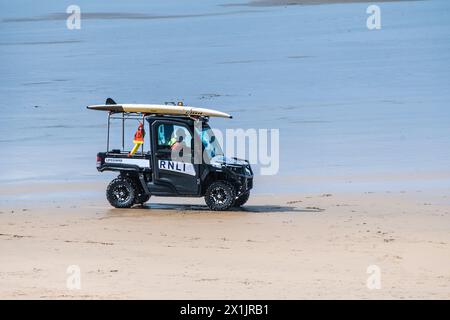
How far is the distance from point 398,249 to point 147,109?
591 centimetres

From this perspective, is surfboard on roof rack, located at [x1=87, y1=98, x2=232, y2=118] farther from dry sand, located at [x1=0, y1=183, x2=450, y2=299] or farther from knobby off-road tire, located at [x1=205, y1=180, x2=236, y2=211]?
dry sand, located at [x1=0, y1=183, x2=450, y2=299]

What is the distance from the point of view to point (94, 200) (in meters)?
23.1

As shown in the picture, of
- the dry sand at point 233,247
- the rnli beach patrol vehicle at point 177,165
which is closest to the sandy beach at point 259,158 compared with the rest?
the dry sand at point 233,247

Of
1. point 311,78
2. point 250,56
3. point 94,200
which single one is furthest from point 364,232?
point 250,56

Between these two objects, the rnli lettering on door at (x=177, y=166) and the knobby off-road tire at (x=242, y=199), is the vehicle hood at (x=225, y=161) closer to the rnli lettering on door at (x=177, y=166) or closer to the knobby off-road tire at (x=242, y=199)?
the rnli lettering on door at (x=177, y=166)

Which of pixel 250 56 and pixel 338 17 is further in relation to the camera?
pixel 338 17

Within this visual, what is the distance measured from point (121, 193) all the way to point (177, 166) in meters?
1.01

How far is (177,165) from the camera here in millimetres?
21953

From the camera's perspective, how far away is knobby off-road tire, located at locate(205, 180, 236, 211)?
2166 cm

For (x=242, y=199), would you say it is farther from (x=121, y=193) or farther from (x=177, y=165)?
(x=121, y=193)

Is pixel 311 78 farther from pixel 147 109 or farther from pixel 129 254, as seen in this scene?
pixel 129 254

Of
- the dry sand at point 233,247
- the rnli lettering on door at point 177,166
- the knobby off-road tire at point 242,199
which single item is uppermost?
the rnli lettering on door at point 177,166

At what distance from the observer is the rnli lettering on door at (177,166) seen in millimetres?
21906

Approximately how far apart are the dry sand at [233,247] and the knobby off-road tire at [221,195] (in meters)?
0.20
